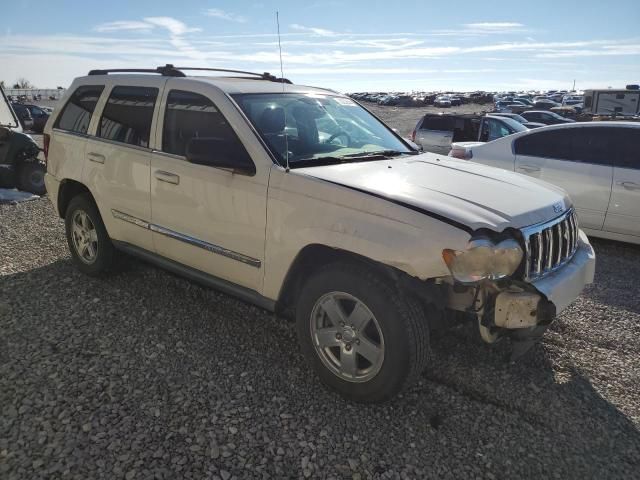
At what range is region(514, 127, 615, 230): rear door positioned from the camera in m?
6.01

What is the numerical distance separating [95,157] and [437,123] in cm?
1026

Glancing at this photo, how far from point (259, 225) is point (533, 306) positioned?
5.42ft

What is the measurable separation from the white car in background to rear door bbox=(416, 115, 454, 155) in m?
6.01

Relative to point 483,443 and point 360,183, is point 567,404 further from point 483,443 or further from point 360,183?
point 360,183

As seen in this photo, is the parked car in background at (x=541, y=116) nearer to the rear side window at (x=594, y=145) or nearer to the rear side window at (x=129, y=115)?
the rear side window at (x=594, y=145)

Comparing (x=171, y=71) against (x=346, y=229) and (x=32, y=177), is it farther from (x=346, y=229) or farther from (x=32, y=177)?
(x=32, y=177)

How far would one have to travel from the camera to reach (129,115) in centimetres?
422

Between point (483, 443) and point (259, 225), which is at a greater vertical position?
point (259, 225)

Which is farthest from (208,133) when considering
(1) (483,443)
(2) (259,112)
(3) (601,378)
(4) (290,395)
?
(3) (601,378)

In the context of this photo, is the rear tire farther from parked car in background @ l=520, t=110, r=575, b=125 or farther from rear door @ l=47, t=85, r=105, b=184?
parked car in background @ l=520, t=110, r=575, b=125

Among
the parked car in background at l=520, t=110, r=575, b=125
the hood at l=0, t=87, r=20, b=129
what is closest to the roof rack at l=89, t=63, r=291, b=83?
the hood at l=0, t=87, r=20, b=129

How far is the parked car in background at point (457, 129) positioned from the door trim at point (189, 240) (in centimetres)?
879

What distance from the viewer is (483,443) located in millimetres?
2715

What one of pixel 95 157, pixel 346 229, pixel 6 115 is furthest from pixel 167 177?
pixel 6 115
